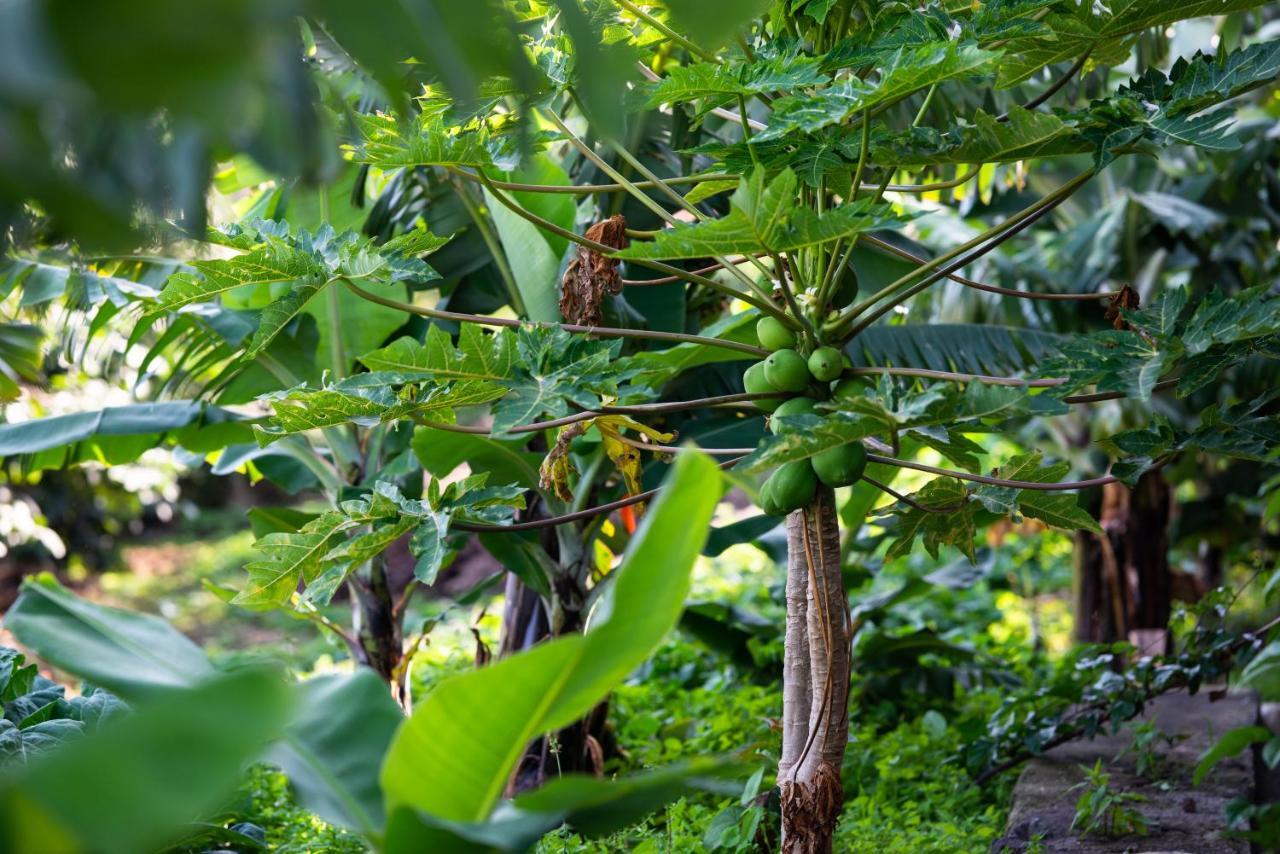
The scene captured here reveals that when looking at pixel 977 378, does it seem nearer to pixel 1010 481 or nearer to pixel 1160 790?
pixel 1010 481

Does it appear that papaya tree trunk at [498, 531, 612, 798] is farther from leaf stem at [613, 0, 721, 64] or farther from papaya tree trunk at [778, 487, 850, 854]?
leaf stem at [613, 0, 721, 64]

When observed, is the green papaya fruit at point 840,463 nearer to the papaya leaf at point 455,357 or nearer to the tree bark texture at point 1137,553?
the papaya leaf at point 455,357

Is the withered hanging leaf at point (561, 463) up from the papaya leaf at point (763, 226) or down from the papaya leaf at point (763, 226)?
down

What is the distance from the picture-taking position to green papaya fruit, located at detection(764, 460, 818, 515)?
63.2 inches

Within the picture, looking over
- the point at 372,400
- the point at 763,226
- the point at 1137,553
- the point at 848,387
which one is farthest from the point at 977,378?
the point at 1137,553

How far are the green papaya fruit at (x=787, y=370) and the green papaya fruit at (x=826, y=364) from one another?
0.02 m

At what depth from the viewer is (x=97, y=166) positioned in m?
0.72

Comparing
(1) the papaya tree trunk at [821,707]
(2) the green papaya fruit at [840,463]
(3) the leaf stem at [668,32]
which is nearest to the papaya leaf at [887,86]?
(3) the leaf stem at [668,32]

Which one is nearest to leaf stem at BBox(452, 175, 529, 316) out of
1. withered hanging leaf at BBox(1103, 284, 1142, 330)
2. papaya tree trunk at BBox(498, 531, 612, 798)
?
papaya tree trunk at BBox(498, 531, 612, 798)

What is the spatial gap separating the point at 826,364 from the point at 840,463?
18 centimetres

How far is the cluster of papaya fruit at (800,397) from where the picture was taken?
5.14ft

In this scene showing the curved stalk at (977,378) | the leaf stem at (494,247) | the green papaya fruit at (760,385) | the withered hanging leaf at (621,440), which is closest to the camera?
the curved stalk at (977,378)

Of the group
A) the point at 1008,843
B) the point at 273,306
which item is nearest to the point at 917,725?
the point at 1008,843

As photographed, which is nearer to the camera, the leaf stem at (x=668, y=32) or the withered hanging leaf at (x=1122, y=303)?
the leaf stem at (x=668, y=32)
